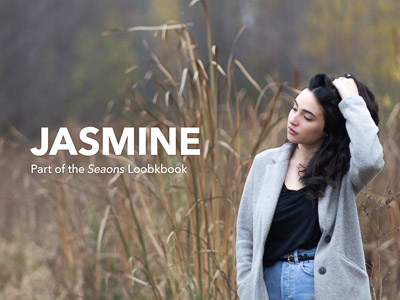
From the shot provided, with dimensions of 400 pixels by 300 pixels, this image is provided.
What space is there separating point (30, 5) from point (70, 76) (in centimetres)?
295

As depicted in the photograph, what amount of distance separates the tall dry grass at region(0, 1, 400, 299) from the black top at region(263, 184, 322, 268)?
1.23 feet

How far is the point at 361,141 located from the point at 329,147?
0.43 feet

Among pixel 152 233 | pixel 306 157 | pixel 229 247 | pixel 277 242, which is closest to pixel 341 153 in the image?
A: pixel 306 157

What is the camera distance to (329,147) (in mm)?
1964

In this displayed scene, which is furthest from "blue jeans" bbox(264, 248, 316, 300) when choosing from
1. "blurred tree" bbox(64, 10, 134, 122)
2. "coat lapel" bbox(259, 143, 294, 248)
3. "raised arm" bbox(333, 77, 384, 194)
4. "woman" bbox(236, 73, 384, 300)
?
"blurred tree" bbox(64, 10, 134, 122)

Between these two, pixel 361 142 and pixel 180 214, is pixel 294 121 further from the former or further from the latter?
pixel 180 214

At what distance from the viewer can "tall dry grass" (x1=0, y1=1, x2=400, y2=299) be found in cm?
271

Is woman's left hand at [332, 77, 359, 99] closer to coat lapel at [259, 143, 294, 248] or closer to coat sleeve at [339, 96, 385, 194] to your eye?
coat sleeve at [339, 96, 385, 194]

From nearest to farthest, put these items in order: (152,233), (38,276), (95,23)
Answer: (152,233) → (38,276) → (95,23)

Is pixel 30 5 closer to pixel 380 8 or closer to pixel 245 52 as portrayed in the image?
pixel 245 52

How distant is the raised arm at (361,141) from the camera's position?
1.84 metres

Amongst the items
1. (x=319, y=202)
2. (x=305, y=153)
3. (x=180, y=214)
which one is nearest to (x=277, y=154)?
(x=305, y=153)

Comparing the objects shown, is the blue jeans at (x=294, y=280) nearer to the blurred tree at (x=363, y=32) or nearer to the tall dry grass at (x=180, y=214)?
the tall dry grass at (x=180, y=214)

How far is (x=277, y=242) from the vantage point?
76.9 inches
